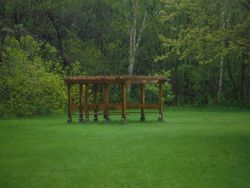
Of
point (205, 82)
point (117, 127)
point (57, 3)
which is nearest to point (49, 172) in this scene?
point (117, 127)

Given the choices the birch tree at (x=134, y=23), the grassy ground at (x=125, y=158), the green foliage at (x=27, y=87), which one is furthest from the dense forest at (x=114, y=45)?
the grassy ground at (x=125, y=158)

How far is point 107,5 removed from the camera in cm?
5272

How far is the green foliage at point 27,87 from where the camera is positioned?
3344 centimetres

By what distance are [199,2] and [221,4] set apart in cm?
82

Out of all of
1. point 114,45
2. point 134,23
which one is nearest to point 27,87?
point 134,23

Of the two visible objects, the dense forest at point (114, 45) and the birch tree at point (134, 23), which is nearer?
the dense forest at point (114, 45)

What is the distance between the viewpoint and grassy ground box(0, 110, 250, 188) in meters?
11.6

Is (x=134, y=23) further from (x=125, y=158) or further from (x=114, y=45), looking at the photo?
(x=125, y=158)

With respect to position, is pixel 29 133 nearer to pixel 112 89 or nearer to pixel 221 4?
pixel 221 4

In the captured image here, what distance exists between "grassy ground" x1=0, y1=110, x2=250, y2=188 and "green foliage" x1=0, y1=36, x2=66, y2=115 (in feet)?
35.1

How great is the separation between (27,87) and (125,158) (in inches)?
774

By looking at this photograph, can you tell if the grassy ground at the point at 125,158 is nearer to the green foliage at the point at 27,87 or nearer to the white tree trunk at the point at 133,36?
the green foliage at the point at 27,87

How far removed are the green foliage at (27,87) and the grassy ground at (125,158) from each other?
35.1ft

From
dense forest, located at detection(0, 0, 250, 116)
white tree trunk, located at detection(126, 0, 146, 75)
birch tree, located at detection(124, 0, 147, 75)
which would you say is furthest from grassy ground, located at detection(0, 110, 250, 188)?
birch tree, located at detection(124, 0, 147, 75)
